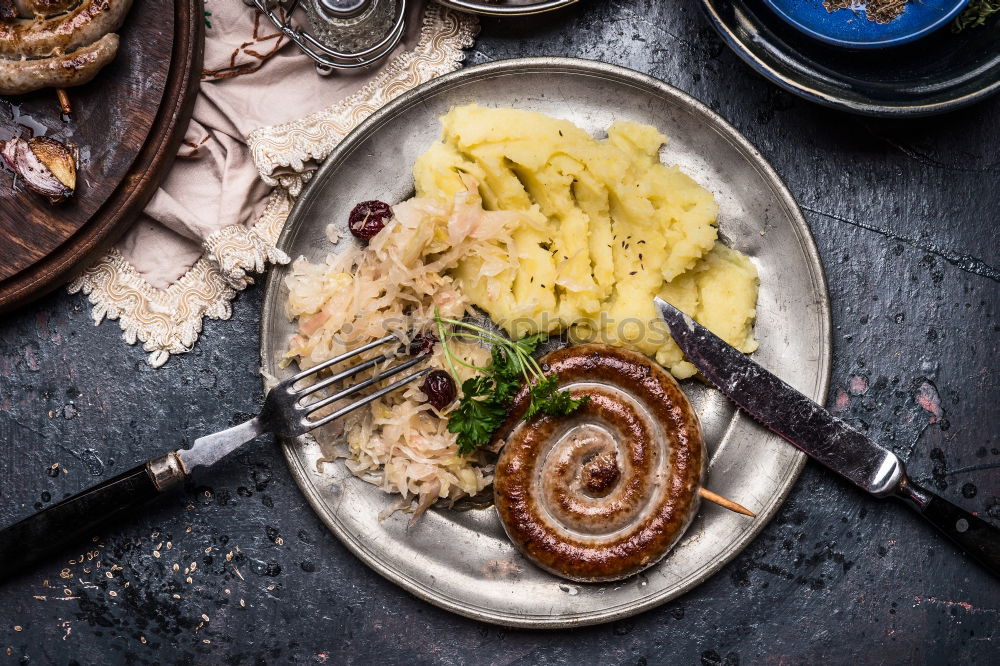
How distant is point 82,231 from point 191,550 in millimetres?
1863

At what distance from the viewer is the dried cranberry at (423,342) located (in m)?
3.48

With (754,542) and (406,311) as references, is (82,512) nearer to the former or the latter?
(406,311)

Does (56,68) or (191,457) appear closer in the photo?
(56,68)

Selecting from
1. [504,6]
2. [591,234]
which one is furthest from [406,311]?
[504,6]

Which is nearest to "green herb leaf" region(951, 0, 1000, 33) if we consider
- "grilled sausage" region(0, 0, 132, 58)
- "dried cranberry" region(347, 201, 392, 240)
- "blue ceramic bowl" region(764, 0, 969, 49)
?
"blue ceramic bowl" region(764, 0, 969, 49)

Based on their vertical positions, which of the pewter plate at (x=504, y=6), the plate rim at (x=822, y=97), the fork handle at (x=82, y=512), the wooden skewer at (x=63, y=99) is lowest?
the fork handle at (x=82, y=512)

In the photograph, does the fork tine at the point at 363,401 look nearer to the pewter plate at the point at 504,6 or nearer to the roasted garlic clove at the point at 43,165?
the roasted garlic clove at the point at 43,165

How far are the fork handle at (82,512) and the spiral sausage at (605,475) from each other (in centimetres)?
173

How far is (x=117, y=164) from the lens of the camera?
339cm

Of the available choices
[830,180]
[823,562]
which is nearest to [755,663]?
[823,562]

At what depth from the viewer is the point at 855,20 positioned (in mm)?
3535

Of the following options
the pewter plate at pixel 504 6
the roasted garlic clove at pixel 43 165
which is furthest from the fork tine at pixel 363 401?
the pewter plate at pixel 504 6

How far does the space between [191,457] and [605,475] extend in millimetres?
2103

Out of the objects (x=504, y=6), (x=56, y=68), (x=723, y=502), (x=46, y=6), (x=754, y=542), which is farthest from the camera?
(x=754, y=542)
